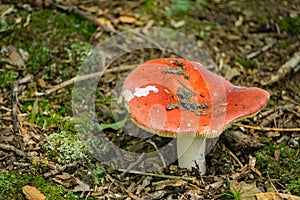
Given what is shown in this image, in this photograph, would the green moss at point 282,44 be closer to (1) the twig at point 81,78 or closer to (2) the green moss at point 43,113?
(1) the twig at point 81,78

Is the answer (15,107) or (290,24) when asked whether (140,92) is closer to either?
(15,107)

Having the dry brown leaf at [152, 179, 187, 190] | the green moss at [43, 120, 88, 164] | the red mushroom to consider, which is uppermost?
the red mushroom

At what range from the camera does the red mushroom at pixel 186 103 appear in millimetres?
3543

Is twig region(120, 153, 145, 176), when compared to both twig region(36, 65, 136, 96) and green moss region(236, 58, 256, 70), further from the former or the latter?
green moss region(236, 58, 256, 70)

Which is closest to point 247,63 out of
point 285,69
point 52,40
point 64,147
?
point 285,69

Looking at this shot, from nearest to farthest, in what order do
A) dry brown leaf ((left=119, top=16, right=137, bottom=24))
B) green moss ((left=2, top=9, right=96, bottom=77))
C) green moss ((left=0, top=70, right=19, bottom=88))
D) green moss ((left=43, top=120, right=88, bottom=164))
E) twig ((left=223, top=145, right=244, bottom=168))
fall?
green moss ((left=43, top=120, right=88, bottom=164))
twig ((left=223, top=145, right=244, bottom=168))
green moss ((left=0, top=70, right=19, bottom=88))
green moss ((left=2, top=9, right=96, bottom=77))
dry brown leaf ((left=119, top=16, right=137, bottom=24))

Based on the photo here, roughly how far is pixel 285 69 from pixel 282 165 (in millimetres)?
1679

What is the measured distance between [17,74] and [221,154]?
8.13 ft

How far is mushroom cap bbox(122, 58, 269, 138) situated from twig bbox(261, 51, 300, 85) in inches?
57.9

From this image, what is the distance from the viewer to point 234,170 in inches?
165

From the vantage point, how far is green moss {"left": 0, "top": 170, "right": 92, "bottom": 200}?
11.8ft

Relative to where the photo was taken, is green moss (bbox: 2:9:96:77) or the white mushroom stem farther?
green moss (bbox: 2:9:96:77)

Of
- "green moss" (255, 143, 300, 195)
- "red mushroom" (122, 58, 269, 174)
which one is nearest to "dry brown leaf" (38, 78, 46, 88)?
"red mushroom" (122, 58, 269, 174)

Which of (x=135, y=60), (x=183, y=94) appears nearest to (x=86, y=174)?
(x=183, y=94)
